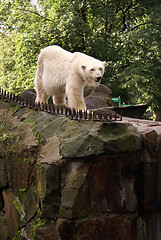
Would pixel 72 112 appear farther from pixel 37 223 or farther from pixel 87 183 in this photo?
pixel 37 223

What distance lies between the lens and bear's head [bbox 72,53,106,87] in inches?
190

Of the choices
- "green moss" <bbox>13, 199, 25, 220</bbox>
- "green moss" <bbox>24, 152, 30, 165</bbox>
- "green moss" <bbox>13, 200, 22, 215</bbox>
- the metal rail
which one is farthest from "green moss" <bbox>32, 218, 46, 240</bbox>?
the metal rail

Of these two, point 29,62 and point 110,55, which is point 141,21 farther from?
point 29,62

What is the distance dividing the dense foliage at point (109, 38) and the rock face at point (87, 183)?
24.5ft

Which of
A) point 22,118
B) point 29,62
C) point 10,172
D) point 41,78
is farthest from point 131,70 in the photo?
point 10,172

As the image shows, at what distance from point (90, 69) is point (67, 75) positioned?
2.04 feet

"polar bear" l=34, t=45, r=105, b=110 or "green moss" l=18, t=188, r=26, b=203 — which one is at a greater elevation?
"polar bear" l=34, t=45, r=105, b=110

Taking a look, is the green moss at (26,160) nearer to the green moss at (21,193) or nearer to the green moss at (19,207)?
the green moss at (21,193)

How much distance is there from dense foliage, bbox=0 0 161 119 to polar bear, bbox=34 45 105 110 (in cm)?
621

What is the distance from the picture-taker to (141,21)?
1395cm

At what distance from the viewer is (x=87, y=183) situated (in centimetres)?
413

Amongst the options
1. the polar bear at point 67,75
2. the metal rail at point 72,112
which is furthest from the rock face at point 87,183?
the polar bear at point 67,75

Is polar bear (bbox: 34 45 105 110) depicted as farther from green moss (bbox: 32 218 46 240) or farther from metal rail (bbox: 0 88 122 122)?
green moss (bbox: 32 218 46 240)

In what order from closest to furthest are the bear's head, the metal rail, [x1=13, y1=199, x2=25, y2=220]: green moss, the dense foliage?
the metal rail → [x1=13, y1=199, x2=25, y2=220]: green moss → the bear's head → the dense foliage
